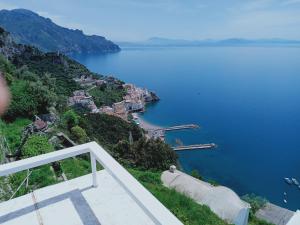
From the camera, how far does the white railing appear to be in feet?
4.49

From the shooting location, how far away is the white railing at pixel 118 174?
53.9 inches

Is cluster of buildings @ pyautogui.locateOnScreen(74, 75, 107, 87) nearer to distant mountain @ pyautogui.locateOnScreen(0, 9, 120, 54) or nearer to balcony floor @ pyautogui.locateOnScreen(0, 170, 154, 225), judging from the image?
balcony floor @ pyautogui.locateOnScreen(0, 170, 154, 225)

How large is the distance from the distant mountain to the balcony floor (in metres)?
135

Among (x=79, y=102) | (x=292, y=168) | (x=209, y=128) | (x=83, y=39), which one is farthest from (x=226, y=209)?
(x=83, y=39)

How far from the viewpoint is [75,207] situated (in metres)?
2.12

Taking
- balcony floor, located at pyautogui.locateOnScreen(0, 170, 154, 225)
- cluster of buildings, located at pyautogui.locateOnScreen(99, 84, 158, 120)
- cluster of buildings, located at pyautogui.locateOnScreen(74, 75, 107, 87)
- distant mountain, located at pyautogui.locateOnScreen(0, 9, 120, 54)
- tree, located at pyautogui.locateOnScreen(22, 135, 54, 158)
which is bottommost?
cluster of buildings, located at pyautogui.locateOnScreen(99, 84, 158, 120)

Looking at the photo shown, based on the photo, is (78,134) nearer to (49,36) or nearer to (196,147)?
(196,147)

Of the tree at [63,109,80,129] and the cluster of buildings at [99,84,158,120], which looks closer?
the tree at [63,109,80,129]

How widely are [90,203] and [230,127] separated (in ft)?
130

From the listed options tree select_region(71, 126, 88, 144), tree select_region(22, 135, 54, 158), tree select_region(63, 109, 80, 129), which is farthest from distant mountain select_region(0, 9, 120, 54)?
tree select_region(22, 135, 54, 158)

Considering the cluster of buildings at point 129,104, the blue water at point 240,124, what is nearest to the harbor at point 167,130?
the blue water at point 240,124

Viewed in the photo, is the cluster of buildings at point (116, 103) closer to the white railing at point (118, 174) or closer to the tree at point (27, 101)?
the tree at point (27, 101)

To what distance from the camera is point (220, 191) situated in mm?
6645

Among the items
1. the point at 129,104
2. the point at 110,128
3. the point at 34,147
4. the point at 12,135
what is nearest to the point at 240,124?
the point at 129,104
